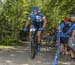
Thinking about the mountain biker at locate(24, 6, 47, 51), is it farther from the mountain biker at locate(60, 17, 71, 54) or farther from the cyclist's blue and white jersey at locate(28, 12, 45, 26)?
the mountain biker at locate(60, 17, 71, 54)

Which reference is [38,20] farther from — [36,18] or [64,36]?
[64,36]

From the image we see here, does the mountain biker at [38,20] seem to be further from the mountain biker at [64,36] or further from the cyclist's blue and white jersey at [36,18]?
the mountain biker at [64,36]

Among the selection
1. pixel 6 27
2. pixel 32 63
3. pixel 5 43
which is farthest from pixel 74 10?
pixel 6 27

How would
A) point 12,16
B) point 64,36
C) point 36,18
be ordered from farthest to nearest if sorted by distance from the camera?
point 12,16, point 36,18, point 64,36

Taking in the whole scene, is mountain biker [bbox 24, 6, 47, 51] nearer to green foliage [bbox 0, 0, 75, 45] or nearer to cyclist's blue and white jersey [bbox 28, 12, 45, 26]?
cyclist's blue and white jersey [bbox 28, 12, 45, 26]

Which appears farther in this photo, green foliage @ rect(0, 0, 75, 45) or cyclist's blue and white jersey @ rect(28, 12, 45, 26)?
green foliage @ rect(0, 0, 75, 45)

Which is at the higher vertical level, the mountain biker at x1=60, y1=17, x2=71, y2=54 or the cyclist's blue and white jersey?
the cyclist's blue and white jersey

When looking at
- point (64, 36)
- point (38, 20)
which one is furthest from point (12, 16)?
point (64, 36)

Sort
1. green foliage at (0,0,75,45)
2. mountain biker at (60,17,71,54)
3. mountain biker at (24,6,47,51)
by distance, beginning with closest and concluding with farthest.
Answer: mountain biker at (60,17,71,54) < mountain biker at (24,6,47,51) < green foliage at (0,0,75,45)

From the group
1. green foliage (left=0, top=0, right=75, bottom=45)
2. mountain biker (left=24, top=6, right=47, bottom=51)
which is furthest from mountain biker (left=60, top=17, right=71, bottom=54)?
green foliage (left=0, top=0, right=75, bottom=45)

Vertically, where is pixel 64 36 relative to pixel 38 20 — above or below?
below

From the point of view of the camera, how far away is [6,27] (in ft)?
76.4

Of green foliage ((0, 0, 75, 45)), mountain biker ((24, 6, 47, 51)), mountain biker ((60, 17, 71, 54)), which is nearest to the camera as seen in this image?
mountain biker ((60, 17, 71, 54))

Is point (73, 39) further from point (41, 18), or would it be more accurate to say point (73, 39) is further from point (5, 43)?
point (5, 43)
